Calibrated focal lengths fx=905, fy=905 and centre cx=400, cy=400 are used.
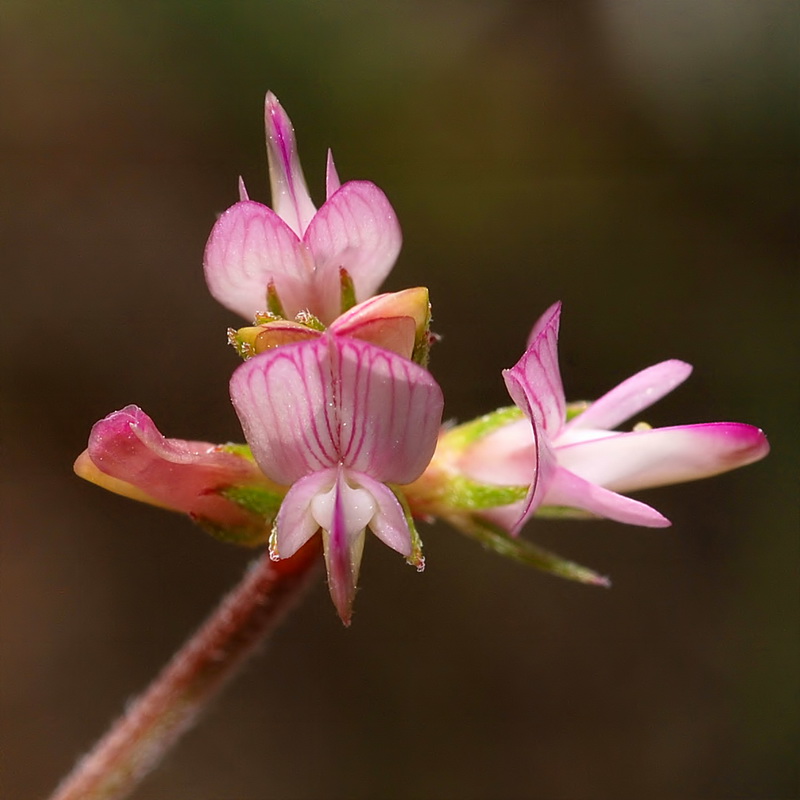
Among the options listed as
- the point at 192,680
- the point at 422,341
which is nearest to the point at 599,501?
the point at 422,341

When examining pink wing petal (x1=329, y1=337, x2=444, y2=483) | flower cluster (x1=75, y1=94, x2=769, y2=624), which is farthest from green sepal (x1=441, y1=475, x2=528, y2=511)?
pink wing petal (x1=329, y1=337, x2=444, y2=483)

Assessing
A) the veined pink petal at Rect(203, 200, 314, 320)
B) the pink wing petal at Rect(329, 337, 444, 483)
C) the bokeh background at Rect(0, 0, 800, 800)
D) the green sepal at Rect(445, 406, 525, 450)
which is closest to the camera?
the pink wing petal at Rect(329, 337, 444, 483)

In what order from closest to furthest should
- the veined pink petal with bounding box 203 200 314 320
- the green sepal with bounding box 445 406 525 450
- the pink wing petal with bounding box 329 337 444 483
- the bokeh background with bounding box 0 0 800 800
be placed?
1. the pink wing petal with bounding box 329 337 444 483
2. the veined pink petal with bounding box 203 200 314 320
3. the green sepal with bounding box 445 406 525 450
4. the bokeh background with bounding box 0 0 800 800

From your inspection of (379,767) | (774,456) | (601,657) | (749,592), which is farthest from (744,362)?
(379,767)

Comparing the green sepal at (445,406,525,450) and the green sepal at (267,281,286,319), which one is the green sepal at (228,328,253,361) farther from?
the green sepal at (445,406,525,450)

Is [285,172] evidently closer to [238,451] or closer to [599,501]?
[238,451]

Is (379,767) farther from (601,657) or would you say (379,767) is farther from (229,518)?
(229,518)

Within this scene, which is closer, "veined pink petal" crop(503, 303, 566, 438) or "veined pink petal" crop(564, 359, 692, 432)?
"veined pink petal" crop(503, 303, 566, 438)
